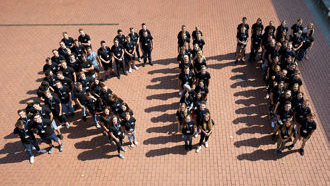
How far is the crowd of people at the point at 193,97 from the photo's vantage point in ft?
28.8

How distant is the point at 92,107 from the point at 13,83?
617cm

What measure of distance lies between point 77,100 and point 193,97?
15.2 feet

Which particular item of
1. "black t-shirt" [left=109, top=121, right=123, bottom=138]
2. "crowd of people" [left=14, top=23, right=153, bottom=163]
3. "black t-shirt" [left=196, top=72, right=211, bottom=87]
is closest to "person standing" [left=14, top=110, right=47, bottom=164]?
"crowd of people" [left=14, top=23, right=153, bottom=163]

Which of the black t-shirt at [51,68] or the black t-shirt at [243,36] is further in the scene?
the black t-shirt at [243,36]

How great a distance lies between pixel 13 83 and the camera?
13.3 m

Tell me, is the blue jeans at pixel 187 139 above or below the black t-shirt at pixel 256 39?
below

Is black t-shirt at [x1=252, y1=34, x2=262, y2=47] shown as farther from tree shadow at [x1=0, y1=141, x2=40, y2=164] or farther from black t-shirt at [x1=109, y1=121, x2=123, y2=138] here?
tree shadow at [x1=0, y1=141, x2=40, y2=164]

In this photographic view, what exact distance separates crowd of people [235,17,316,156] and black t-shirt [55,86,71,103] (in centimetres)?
799

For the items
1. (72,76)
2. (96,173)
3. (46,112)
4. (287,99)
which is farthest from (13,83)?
(287,99)

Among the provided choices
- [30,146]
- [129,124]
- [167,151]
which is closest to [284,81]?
[167,151]

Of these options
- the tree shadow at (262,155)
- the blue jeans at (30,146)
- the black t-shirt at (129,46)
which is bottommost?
the tree shadow at (262,155)

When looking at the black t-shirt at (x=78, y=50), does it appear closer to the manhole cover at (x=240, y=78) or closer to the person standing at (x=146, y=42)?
the person standing at (x=146, y=42)

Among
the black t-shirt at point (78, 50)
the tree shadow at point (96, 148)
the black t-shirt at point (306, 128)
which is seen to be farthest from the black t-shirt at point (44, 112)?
the black t-shirt at point (306, 128)

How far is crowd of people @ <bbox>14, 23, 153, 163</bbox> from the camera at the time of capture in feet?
29.7
